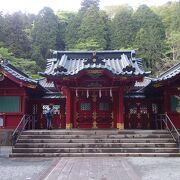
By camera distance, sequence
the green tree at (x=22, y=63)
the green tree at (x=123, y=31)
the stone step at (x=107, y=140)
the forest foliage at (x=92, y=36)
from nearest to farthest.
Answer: the stone step at (x=107, y=140) < the green tree at (x=22, y=63) < the forest foliage at (x=92, y=36) < the green tree at (x=123, y=31)

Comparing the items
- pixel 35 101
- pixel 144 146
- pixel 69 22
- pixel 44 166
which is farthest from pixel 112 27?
pixel 44 166

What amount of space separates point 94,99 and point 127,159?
6546 mm

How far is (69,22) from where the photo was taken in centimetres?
5616

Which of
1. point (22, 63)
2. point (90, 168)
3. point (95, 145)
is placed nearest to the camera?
point (90, 168)

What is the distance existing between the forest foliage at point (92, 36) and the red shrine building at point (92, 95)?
739 inches

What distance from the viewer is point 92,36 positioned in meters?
51.0

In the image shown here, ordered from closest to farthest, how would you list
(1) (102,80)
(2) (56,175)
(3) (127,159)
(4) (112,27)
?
1. (2) (56,175)
2. (3) (127,159)
3. (1) (102,80)
4. (4) (112,27)

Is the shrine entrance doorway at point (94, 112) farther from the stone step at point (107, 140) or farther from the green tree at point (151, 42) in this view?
the green tree at point (151, 42)

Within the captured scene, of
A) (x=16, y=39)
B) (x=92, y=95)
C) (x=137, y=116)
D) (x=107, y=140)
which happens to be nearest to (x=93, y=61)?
(x=92, y=95)

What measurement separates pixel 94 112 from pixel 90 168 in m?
8.12

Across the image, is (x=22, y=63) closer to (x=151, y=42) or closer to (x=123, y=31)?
(x=123, y=31)

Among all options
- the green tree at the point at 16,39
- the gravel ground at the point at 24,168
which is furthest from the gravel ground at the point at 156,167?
the green tree at the point at 16,39

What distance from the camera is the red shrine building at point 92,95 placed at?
17.2 m

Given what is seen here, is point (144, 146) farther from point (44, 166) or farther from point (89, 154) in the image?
point (44, 166)
